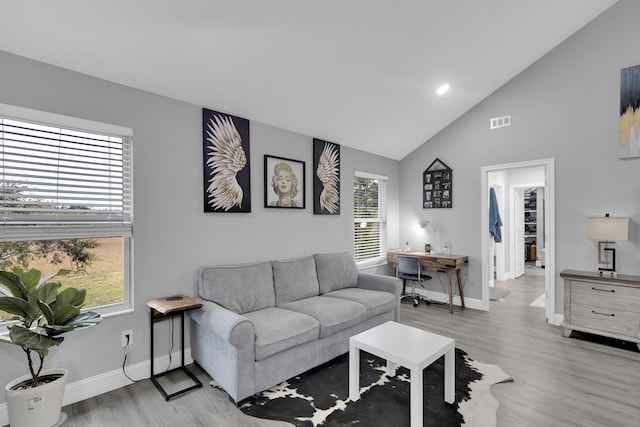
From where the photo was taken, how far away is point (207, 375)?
2.68 m

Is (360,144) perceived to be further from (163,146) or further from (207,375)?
(207,375)

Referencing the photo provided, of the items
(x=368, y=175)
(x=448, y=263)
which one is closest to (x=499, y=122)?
(x=368, y=175)

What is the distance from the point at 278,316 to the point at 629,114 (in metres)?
4.24

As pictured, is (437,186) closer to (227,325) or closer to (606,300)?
(606,300)

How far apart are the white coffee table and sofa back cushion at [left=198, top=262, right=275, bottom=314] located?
3.56ft

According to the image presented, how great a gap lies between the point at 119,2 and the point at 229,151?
1451 mm

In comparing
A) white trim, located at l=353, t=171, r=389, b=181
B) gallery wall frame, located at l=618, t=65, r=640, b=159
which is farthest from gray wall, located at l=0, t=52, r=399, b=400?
gallery wall frame, located at l=618, t=65, r=640, b=159

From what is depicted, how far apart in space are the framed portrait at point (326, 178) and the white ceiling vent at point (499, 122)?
A: 85.5 inches

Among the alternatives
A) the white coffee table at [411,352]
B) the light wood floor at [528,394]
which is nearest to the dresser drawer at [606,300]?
the light wood floor at [528,394]

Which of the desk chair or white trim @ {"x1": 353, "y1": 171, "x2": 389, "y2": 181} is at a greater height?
white trim @ {"x1": 353, "y1": 171, "x2": 389, "y2": 181}

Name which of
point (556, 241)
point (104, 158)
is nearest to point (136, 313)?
point (104, 158)

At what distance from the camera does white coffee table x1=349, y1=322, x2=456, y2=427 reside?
1.91m

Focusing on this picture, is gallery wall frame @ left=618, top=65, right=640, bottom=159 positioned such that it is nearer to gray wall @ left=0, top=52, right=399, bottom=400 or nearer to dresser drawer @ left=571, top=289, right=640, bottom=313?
dresser drawer @ left=571, top=289, right=640, bottom=313

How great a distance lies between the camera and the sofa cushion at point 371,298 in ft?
10.8
